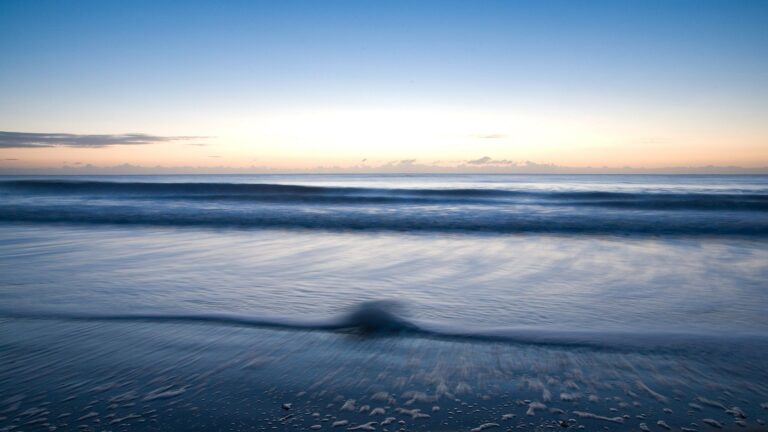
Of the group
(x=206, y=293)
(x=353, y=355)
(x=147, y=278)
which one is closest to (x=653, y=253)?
(x=353, y=355)

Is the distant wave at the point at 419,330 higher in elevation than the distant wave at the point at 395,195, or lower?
lower

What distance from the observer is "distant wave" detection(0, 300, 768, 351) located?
2.85 m

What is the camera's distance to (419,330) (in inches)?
122

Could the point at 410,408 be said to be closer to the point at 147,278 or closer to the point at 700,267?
the point at 147,278

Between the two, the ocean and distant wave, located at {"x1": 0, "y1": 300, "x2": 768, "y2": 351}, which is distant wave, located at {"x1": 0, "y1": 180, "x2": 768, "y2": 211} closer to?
the ocean

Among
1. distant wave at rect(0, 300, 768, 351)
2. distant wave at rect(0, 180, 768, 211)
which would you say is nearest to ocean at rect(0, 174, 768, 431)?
distant wave at rect(0, 300, 768, 351)

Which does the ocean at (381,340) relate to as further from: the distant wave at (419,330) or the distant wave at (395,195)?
the distant wave at (395,195)

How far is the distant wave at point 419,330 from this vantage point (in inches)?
112

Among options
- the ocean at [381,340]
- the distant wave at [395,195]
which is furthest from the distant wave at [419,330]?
the distant wave at [395,195]

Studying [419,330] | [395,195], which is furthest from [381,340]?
[395,195]

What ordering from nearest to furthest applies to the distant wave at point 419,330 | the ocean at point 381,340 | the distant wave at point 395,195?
the ocean at point 381,340 → the distant wave at point 419,330 → the distant wave at point 395,195

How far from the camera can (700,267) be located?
5633 millimetres

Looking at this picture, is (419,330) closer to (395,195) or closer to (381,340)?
(381,340)

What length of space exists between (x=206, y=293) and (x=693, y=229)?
1064 centimetres
